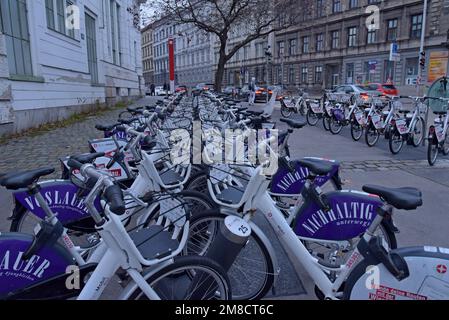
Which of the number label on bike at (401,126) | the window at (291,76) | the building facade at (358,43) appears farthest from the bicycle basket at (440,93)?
the window at (291,76)

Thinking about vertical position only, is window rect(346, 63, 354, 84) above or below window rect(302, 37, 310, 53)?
below

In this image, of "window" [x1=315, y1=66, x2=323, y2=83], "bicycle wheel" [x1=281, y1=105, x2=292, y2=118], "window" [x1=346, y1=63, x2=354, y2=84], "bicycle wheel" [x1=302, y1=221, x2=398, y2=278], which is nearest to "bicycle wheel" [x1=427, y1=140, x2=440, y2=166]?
"bicycle wheel" [x1=302, y1=221, x2=398, y2=278]

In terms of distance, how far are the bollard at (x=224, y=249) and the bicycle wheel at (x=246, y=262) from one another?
15.0 inches

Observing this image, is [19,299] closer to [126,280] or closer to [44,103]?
[126,280]

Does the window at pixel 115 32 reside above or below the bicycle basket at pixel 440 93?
above

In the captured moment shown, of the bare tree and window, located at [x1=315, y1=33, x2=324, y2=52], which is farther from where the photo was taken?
window, located at [x1=315, y1=33, x2=324, y2=52]

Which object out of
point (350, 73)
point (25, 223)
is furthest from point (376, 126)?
point (350, 73)

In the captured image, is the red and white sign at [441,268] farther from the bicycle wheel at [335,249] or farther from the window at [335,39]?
the window at [335,39]

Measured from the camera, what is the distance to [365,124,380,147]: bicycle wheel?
8.17m

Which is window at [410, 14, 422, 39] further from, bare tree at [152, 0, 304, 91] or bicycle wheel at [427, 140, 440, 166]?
bicycle wheel at [427, 140, 440, 166]

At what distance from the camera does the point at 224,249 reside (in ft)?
6.81

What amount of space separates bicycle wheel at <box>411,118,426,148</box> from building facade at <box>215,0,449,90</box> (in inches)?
803

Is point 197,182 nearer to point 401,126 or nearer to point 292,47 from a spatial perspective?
point 401,126

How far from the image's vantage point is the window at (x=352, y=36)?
39562 mm
